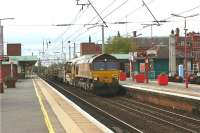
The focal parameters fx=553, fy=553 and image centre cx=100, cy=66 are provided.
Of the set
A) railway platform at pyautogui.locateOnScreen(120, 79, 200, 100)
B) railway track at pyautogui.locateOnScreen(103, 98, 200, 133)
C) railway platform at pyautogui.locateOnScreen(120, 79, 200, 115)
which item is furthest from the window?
railway track at pyautogui.locateOnScreen(103, 98, 200, 133)

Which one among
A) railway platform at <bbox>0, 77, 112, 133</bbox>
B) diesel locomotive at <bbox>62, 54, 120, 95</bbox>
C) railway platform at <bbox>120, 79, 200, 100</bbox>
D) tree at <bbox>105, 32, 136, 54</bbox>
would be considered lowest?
railway platform at <bbox>0, 77, 112, 133</bbox>

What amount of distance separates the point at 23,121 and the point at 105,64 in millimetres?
22225

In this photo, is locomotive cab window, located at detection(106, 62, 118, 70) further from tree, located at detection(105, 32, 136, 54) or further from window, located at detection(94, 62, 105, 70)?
tree, located at detection(105, 32, 136, 54)

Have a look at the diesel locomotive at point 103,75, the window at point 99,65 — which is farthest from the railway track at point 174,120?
the window at point 99,65

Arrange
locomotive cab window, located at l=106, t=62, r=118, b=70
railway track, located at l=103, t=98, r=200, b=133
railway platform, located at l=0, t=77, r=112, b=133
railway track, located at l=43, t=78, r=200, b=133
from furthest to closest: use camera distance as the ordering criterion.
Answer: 1. locomotive cab window, located at l=106, t=62, r=118, b=70
2. railway track, located at l=103, t=98, r=200, b=133
3. railway track, located at l=43, t=78, r=200, b=133
4. railway platform, located at l=0, t=77, r=112, b=133

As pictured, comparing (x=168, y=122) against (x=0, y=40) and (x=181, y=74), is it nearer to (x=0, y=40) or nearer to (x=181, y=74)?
(x=0, y=40)

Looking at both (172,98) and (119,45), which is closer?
(172,98)

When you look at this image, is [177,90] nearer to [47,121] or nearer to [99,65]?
[99,65]

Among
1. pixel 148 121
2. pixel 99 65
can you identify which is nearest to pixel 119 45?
pixel 99 65

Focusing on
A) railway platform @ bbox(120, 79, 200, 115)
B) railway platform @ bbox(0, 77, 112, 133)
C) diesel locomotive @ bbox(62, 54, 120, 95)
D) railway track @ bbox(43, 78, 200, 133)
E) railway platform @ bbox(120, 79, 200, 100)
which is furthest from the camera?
diesel locomotive @ bbox(62, 54, 120, 95)

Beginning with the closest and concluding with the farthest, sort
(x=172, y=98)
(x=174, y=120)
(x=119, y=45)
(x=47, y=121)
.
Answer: (x=47, y=121) < (x=174, y=120) < (x=172, y=98) < (x=119, y=45)

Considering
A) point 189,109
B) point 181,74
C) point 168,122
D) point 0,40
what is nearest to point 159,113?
point 189,109

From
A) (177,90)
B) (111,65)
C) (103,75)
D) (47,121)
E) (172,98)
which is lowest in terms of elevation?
(47,121)

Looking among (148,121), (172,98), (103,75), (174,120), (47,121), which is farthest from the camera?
(103,75)
